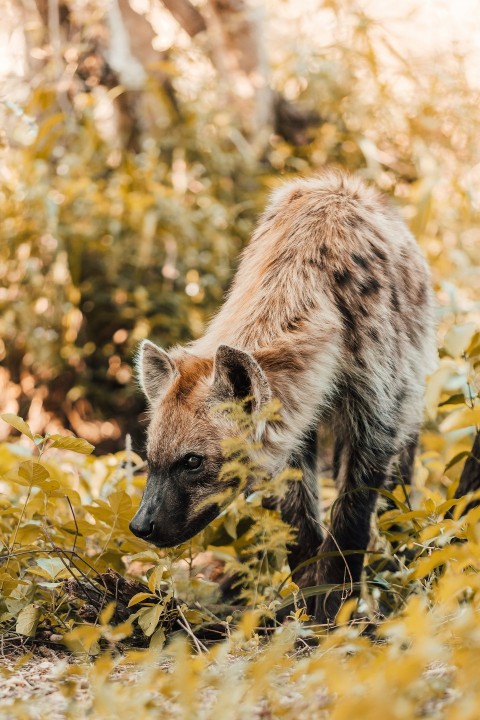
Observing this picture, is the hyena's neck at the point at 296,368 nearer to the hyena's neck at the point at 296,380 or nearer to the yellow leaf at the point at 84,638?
the hyena's neck at the point at 296,380

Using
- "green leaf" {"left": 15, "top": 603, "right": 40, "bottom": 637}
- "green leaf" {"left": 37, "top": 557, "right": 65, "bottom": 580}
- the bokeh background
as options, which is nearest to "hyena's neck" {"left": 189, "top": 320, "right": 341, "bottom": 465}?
"green leaf" {"left": 37, "top": 557, "right": 65, "bottom": 580}

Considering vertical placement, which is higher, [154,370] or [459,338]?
[154,370]

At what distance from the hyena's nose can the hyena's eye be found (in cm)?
22

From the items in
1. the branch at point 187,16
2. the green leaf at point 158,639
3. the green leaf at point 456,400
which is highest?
the branch at point 187,16

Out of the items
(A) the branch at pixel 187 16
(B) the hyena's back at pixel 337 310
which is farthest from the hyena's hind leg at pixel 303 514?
(A) the branch at pixel 187 16

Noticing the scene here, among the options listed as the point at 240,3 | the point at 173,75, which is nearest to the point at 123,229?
the point at 173,75

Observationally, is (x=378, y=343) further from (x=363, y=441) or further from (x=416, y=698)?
(x=416, y=698)

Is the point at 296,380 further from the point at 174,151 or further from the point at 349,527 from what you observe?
the point at 174,151

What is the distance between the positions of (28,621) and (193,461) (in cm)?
70

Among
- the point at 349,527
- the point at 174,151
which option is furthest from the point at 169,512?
the point at 174,151

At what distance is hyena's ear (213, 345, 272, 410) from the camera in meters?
2.55

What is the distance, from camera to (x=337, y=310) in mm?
2826

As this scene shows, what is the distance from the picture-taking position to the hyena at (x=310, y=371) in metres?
2.69

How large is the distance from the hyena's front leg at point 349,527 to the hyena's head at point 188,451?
0.46 m
